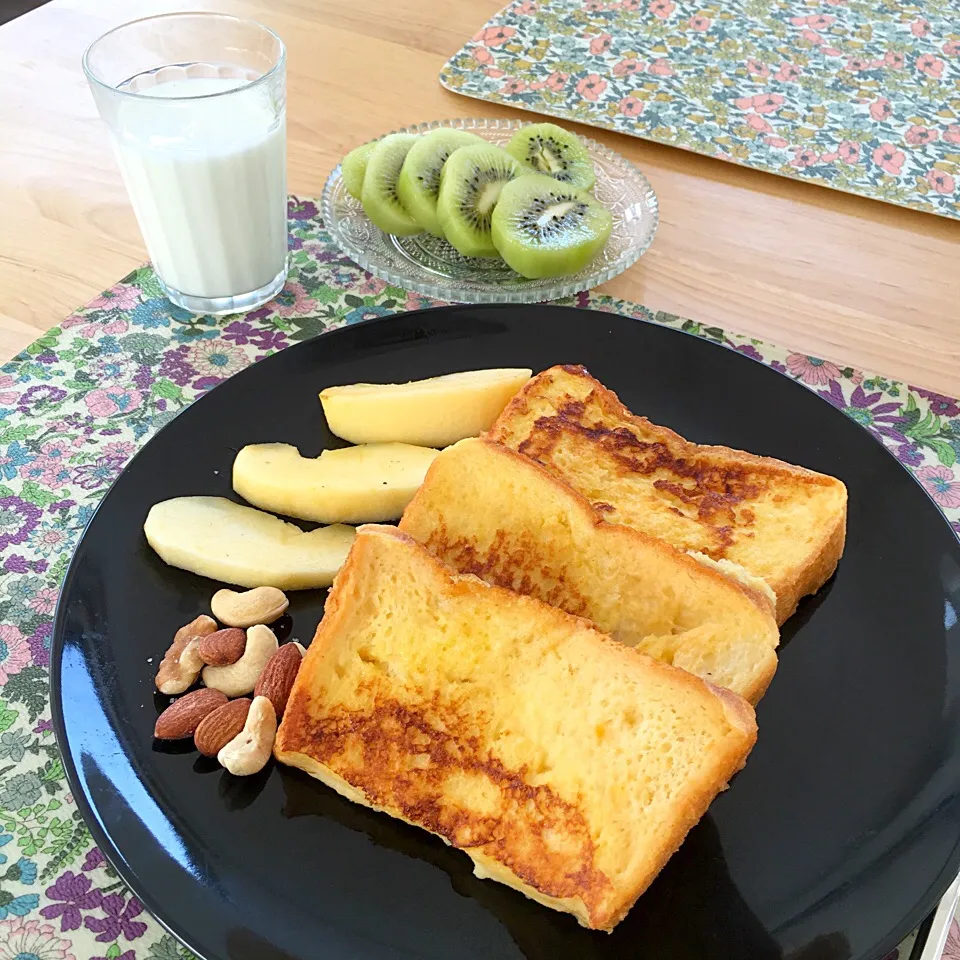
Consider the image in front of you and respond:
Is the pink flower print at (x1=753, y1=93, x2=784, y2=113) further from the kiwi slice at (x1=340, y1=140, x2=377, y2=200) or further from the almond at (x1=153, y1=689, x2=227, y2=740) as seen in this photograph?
the almond at (x1=153, y1=689, x2=227, y2=740)

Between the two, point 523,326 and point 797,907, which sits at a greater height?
point 523,326

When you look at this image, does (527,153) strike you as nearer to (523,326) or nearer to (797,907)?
(523,326)

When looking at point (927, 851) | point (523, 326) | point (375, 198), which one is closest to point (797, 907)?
point (927, 851)

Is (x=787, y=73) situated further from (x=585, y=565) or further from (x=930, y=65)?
(x=585, y=565)

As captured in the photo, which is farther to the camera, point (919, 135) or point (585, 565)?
point (919, 135)

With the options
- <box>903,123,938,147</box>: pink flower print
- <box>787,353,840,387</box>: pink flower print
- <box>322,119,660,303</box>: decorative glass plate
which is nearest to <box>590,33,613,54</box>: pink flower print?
<box>322,119,660,303</box>: decorative glass plate

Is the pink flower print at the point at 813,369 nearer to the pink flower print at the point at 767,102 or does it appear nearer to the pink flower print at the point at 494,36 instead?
the pink flower print at the point at 767,102

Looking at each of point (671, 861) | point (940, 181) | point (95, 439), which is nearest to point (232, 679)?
point (671, 861)

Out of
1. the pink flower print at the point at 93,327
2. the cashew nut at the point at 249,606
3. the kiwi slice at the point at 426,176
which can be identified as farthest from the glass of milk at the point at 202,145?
the cashew nut at the point at 249,606
